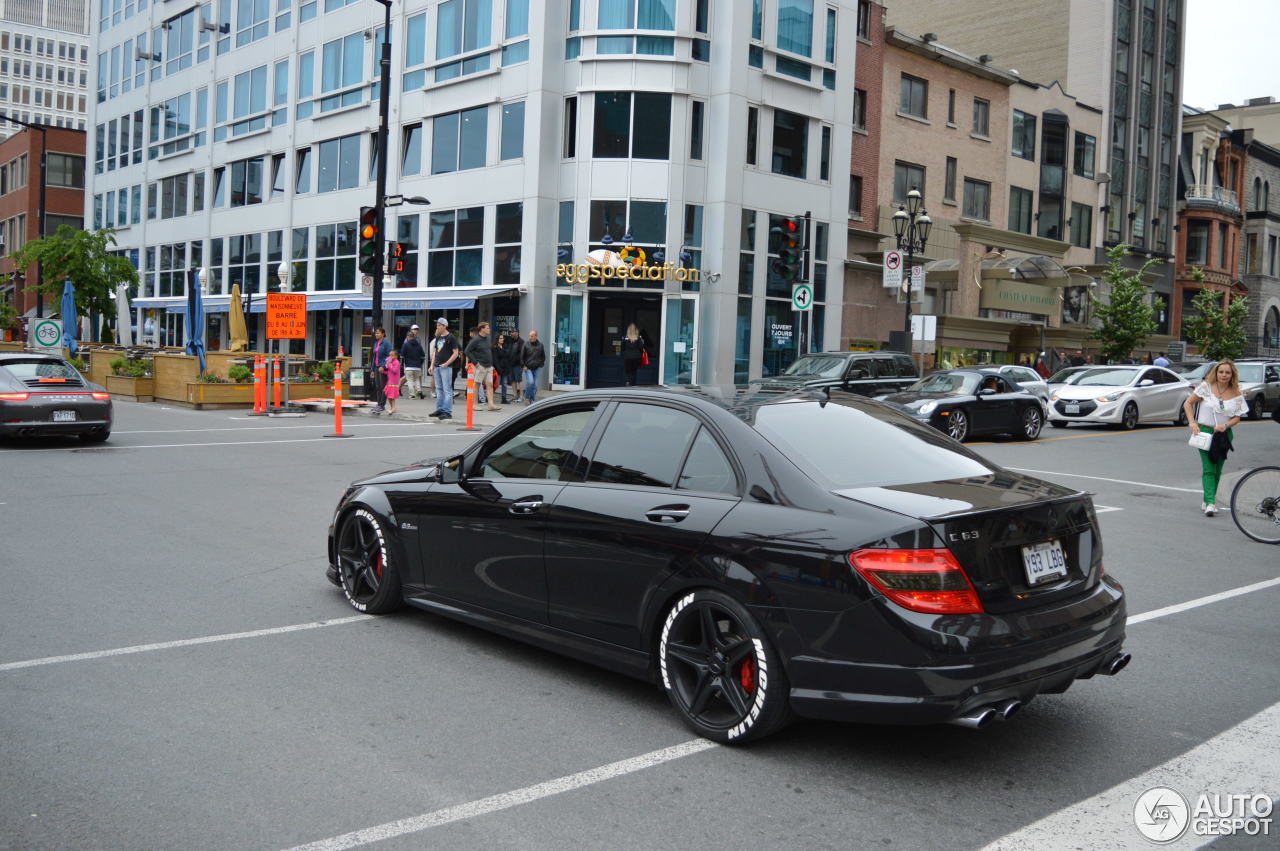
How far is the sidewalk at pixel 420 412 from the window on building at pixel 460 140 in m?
9.22

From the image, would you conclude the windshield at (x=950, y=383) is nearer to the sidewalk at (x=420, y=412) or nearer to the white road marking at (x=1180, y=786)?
the sidewalk at (x=420, y=412)

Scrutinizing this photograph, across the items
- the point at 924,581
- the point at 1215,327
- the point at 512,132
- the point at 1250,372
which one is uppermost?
the point at 512,132

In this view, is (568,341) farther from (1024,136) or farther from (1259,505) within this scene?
(1024,136)

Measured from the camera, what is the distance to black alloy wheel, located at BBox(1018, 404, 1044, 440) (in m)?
20.6

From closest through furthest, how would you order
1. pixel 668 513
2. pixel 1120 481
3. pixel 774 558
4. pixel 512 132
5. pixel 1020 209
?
pixel 774 558 < pixel 668 513 < pixel 1120 481 < pixel 512 132 < pixel 1020 209

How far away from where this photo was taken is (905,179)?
39344 mm

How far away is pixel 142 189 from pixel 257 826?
2120 inches

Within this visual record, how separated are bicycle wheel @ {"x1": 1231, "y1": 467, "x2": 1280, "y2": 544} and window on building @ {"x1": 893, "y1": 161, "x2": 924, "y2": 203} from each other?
98.3 ft

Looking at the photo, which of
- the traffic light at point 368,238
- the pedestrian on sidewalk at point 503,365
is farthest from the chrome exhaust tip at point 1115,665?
the pedestrian on sidewalk at point 503,365

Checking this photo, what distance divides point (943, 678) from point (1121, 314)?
150 ft

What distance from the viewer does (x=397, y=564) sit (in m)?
6.26

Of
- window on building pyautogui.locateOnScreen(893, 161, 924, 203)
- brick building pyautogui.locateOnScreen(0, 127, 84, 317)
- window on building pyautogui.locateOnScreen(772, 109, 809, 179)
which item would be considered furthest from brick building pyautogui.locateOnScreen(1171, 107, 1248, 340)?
brick building pyautogui.locateOnScreen(0, 127, 84, 317)

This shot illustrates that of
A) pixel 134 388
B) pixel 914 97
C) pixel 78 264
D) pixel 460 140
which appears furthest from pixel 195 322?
pixel 914 97

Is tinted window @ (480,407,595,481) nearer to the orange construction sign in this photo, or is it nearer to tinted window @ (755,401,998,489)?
tinted window @ (755,401,998,489)
